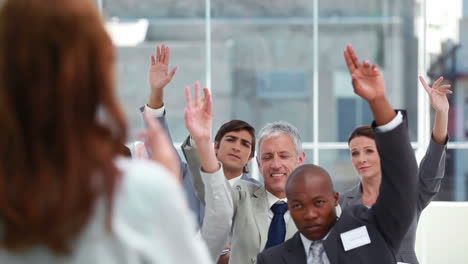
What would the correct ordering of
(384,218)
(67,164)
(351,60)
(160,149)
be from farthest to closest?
(384,218), (351,60), (160,149), (67,164)

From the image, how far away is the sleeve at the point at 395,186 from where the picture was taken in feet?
7.21

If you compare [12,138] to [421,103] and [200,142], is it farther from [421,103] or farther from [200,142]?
[421,103]

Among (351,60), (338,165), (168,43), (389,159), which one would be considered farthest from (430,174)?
(168,43)

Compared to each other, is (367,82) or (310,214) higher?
(367,82)

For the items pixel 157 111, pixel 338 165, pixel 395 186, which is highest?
pixel 157 111

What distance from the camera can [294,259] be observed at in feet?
8.89

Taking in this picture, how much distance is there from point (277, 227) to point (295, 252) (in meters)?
0.70

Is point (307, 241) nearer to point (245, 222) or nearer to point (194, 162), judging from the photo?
point (245, 222)

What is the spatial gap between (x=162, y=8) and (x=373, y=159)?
753 centimetres

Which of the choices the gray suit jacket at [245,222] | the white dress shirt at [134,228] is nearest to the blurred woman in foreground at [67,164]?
the white dress shirt at [134,228]

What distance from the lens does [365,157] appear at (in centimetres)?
411

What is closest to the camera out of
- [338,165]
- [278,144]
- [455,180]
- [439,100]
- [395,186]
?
[395,186]

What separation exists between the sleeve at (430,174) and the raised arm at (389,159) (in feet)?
4.03

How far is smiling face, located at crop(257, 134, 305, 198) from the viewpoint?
359cm
